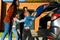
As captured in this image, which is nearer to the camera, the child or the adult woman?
the child

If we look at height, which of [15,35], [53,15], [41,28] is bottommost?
[15,35]

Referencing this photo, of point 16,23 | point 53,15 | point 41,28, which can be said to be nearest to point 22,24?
point 16,23

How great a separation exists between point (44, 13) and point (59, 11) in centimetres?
115

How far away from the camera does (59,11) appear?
7.17 m

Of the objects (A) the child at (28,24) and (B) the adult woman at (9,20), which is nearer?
(A) the child at (28,24)

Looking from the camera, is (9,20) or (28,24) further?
(9,20)

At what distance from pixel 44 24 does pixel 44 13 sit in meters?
0.39

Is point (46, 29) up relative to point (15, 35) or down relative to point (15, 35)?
up

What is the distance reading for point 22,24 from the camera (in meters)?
8.97

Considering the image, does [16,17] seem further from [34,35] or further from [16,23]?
[34,35]

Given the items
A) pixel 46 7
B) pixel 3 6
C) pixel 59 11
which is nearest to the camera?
A: pixel 59 11

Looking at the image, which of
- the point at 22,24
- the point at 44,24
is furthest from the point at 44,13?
the point at 22,24

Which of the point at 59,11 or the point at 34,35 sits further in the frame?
the point at 34,35

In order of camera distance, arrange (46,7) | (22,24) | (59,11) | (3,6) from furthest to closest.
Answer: (3,6), (22,24), (46,7), (59,11)
